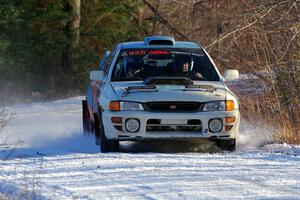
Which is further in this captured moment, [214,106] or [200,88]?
[200,88]

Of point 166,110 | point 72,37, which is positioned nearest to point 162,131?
point 166,110

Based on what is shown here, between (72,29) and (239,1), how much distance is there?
508 inches

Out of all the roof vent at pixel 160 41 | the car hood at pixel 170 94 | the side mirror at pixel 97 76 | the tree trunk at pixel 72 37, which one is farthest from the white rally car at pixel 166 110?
the tree trunk at pixel 72 37

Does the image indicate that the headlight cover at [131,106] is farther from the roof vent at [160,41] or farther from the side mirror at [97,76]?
the roof vent at [160,41]

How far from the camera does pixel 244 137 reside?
14.1 meters

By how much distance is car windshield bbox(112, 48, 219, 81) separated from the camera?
41.9 ft

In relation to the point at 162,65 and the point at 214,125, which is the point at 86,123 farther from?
the point at 214,125

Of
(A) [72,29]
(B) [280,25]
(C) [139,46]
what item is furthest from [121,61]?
(A) [72,29]

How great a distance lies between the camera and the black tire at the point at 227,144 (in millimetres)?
12117

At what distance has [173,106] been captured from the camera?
1166 cm

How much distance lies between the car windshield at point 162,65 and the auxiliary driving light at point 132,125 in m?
1.14

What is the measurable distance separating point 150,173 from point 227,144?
3.06 metres

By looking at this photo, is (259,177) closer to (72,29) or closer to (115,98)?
(115,98)

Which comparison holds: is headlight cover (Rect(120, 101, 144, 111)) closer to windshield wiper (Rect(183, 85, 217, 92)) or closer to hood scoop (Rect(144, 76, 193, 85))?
hood scoop (Rect(144, 76, 193, 85))
